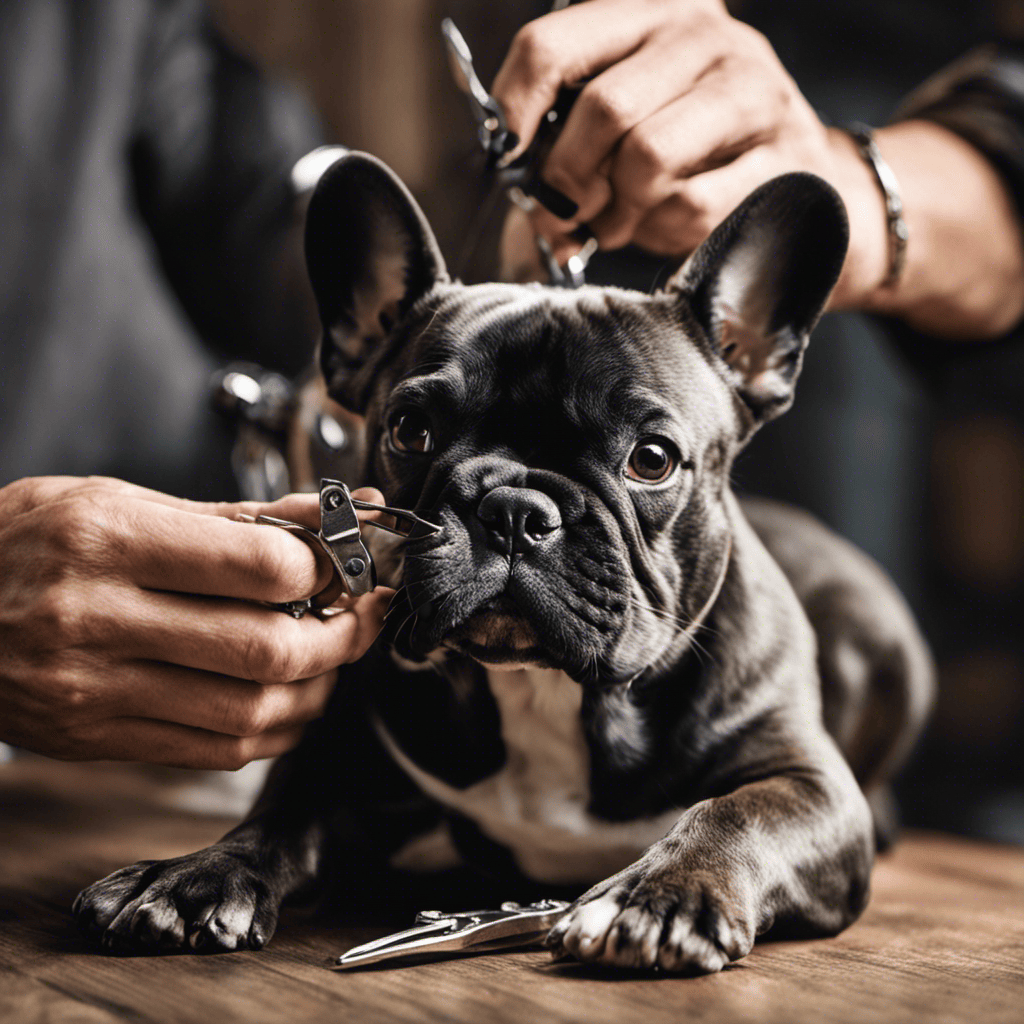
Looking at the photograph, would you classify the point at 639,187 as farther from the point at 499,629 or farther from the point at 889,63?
the point at 889,63

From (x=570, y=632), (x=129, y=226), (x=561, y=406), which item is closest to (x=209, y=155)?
(x=129, y=226)

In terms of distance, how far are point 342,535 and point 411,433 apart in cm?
15

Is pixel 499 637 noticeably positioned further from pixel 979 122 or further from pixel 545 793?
pixel 979 122

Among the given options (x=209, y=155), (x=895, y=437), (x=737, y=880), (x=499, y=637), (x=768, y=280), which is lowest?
(x=895, y=437)

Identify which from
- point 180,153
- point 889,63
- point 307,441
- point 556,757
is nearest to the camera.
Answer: point 556,757

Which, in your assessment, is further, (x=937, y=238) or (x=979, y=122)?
(x=979, y=122)

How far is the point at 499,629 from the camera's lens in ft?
2.38

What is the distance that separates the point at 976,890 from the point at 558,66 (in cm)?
91

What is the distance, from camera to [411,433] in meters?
0.82

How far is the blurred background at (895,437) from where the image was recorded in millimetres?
1931

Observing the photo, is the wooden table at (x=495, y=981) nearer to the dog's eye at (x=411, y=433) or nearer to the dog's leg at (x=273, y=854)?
the dog's leg at (x=273, y=854)

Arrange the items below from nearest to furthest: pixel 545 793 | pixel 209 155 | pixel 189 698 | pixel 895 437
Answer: pixel 189 698, pixel 545 793, pixel 209 155, pixel 895 437

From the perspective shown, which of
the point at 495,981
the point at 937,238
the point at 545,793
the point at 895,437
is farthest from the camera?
the point at 895,437

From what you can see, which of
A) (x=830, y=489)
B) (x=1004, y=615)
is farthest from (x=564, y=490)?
(x=1004, y=615)
